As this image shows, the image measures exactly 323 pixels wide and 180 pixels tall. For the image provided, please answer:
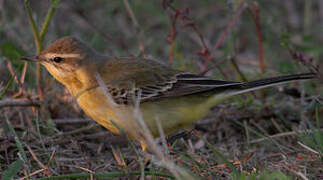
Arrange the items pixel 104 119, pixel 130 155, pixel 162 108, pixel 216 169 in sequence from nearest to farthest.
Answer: pixel 216 169 < pixel 104 119 < pixel 162 108 < pixel 130 155

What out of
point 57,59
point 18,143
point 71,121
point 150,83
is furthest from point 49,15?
point 18,143

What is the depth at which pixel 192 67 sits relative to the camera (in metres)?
7.23

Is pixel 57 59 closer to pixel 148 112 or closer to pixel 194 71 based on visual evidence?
pixel 148 112

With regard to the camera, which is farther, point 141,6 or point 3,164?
point 141,6

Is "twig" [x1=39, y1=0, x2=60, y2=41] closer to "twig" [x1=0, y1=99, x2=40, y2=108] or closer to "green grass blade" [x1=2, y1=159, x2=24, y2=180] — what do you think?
"twig" [x1=0, y1=99, x2=40, y2=108]

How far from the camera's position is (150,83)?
5.63 meters

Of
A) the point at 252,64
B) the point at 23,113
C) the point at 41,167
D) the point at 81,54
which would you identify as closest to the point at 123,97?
the point at 81,54

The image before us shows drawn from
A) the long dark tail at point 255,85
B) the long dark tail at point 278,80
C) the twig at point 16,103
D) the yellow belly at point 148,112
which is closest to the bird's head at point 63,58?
the yellow belly at point 148,112

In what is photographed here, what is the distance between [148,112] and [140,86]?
43 centimetres

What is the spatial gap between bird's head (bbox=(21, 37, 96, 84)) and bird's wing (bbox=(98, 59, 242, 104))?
0.44m

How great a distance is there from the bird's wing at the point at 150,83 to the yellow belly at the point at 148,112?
10cm

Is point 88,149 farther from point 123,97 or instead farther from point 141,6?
point 141,6

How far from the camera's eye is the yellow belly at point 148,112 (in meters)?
5.09

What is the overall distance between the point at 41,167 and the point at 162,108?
1.57 meters
